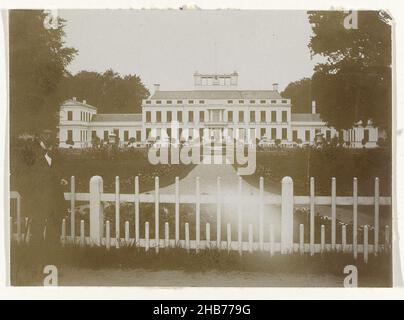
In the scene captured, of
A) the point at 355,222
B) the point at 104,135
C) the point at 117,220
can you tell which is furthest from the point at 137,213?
the point at 355,222

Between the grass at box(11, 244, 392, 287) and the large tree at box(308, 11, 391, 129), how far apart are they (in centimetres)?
134

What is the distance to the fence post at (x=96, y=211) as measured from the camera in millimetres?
4438

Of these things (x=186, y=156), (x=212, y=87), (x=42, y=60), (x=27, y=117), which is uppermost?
(x=42, y=60)

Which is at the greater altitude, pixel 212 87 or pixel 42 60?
pixel 42 60

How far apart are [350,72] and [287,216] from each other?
1525 mm

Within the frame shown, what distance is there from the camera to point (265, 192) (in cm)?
430

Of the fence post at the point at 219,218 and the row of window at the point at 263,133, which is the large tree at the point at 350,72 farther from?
the fence post at the point at 219,218

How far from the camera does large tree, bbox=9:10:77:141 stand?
4410 mm

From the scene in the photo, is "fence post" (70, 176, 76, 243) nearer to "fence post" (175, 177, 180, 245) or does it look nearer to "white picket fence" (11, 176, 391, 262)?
"white picket fence" (11, 176, 391, 262)

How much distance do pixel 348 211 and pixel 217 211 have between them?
4.11ft

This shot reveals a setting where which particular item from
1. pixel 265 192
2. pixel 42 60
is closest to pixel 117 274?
pixel 265 192

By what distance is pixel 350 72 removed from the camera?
4340 millimetres

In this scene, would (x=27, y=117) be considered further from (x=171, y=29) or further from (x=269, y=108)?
(x=269, y=108)
